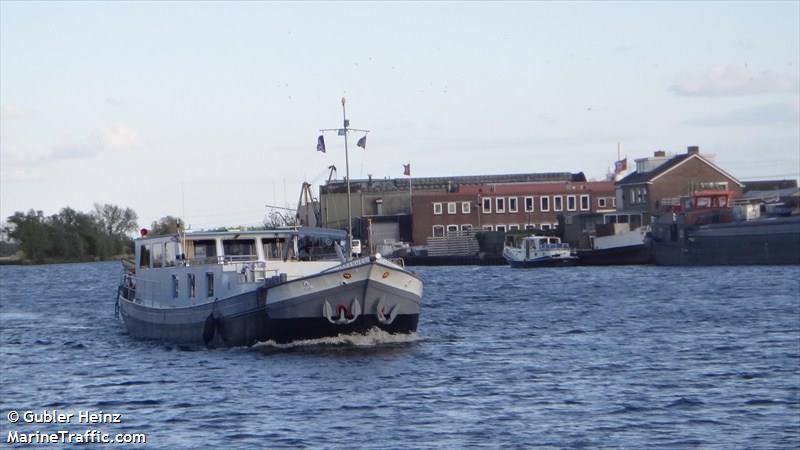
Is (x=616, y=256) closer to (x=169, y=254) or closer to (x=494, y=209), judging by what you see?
(x=494, y=209)

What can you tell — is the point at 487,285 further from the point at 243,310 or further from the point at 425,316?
the point at 243,310

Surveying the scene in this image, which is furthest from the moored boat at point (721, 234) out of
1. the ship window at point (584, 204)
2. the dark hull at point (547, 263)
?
the ship window at point (584, 204)

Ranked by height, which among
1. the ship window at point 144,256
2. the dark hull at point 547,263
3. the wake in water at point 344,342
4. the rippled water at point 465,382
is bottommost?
the rippled water at point 465,382

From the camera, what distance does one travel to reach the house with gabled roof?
11206 cm

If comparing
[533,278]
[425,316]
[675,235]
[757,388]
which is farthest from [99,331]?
[675,235]

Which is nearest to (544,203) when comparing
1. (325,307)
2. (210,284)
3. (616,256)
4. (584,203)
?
(584,203)

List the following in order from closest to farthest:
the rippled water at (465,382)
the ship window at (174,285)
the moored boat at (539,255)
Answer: the rippled water at (465,382)
the ship window at (174,285)
the moored boat at (539,255)

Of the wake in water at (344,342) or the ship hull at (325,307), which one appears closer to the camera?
the ship hull at (325,307)

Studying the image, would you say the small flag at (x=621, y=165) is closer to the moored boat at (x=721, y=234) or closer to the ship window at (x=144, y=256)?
the moored boat at (x=721, y=234)

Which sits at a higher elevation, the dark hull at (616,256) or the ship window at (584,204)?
the ship window at (584,204)

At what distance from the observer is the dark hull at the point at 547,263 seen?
3772 inches

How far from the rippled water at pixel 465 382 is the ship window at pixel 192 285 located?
5.85 ft

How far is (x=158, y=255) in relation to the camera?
138 feet

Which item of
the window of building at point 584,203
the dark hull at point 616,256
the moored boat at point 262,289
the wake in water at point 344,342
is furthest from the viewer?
the window of building at point 584,203
